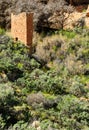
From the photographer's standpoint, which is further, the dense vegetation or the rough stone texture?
the rough stone texture

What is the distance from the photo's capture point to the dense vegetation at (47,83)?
1148 cm

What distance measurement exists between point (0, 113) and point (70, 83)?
439 centimetres

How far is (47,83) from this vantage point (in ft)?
46.5

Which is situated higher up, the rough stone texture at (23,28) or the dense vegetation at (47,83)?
the rough stone texture at (23,28)

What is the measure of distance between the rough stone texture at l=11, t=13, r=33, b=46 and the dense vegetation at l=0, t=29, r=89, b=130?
0.37m

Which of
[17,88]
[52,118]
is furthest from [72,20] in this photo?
[52,118]

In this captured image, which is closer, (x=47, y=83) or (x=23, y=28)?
(x=47, y=83)

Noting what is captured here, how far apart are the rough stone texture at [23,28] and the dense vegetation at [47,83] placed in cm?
37

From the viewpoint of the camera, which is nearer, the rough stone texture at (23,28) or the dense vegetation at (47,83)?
the dense vegetation at (47,83)

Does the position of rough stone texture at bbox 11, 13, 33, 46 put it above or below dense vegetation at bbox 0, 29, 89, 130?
above

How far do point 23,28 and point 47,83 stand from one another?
13.2 ft

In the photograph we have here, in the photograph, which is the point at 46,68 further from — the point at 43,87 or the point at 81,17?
the point at 81,17

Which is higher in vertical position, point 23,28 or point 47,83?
point 23,28

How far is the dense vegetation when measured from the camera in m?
11.5
